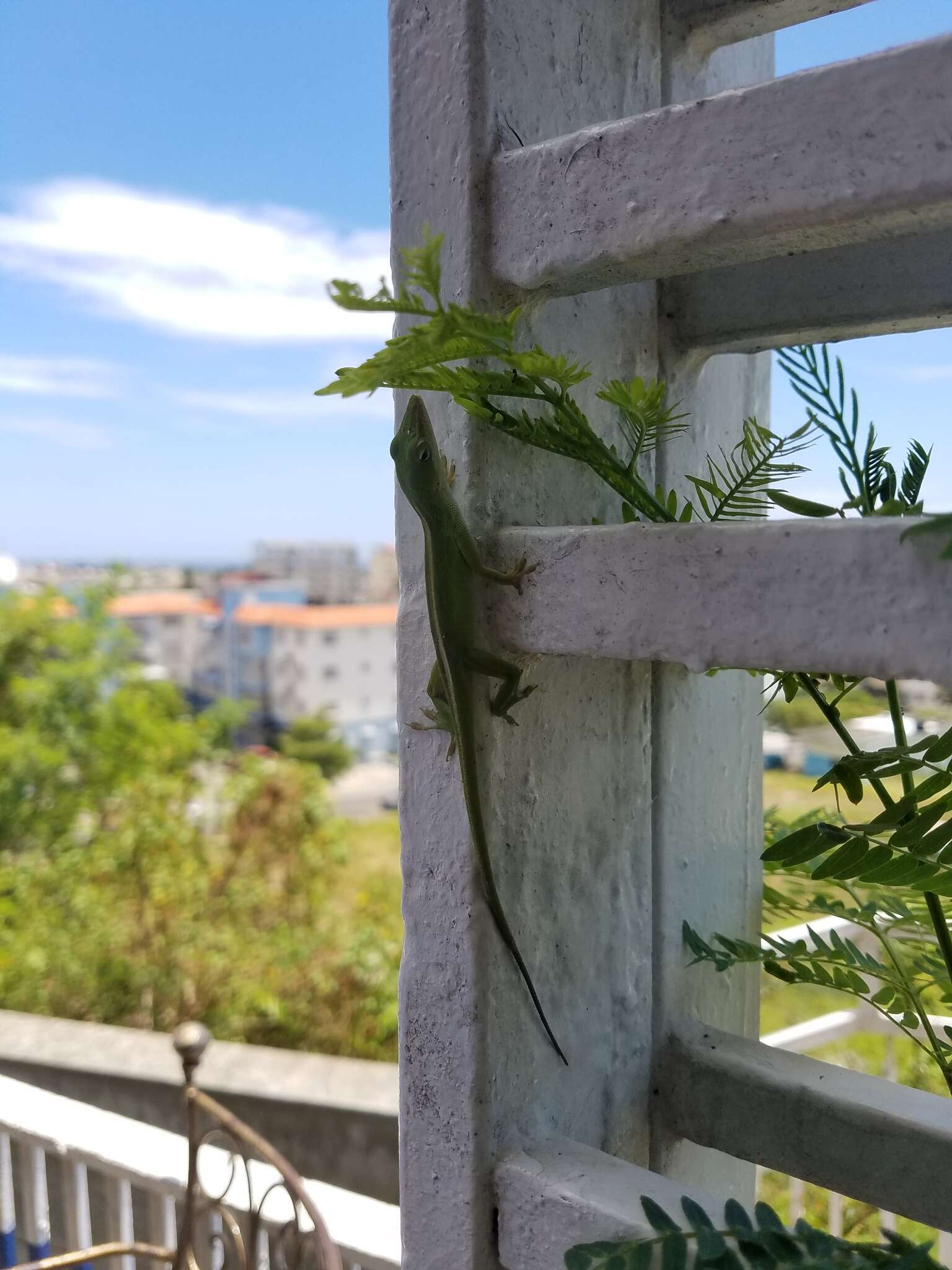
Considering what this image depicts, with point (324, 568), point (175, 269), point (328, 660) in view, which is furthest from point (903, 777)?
point (175, 269)

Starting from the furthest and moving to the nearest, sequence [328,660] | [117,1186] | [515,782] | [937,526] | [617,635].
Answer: [328,660]
[117,1186]
[515,782]
[617,635]
[937,526]

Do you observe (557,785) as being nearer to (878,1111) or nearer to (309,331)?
(878,1111)

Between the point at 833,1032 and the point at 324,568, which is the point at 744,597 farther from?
the point at 324,568

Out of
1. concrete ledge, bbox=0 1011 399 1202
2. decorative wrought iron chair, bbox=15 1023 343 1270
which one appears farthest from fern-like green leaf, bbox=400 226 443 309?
concrete ledge, bbox=0 1011 399 1202

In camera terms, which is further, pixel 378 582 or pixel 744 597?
pixel 378 582

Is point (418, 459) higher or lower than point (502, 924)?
higher

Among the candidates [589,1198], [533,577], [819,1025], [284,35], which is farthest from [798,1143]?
[284,35]

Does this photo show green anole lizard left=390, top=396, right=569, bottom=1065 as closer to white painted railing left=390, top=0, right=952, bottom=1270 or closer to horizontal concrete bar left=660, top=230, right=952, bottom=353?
white painted railing left=390, top=0, right=952, bottom=1270
